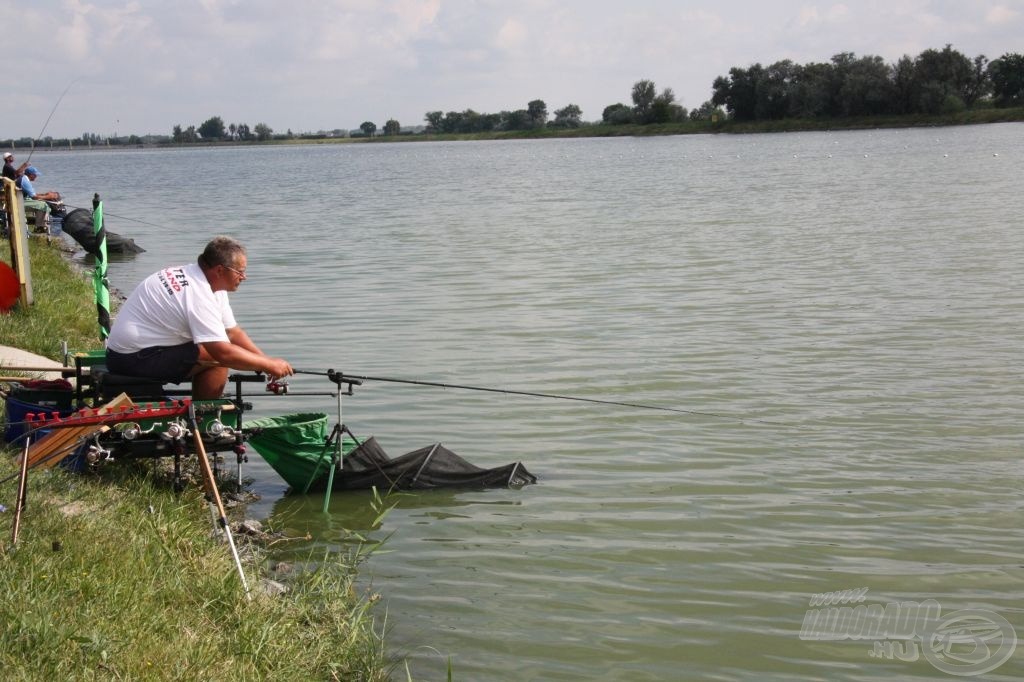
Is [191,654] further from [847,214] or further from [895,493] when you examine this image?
[847,214]

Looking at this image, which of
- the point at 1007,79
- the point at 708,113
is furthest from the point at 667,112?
the point at 1007,79

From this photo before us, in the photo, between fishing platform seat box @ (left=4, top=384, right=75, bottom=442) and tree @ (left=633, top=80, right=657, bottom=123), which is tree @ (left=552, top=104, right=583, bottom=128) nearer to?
tree @ (left=633, top=80, right=657, bottom=123)

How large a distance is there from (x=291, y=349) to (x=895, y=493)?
7.12 meters

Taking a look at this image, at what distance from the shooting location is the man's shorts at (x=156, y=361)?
6.79m

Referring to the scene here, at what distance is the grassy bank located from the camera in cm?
395

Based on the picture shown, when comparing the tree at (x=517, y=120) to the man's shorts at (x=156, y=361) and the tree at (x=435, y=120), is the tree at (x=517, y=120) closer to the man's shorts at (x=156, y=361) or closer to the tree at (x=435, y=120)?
the tree at (x=435, y=120)

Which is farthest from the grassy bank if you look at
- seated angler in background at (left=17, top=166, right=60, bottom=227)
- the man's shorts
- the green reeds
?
seated angler in background at (left=17, top=166, right=60, bottom=227)

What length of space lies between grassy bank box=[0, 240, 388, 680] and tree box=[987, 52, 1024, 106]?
10502 centimetres

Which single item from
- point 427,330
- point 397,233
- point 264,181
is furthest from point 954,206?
point 264,181

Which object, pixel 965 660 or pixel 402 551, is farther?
pixel 402 551

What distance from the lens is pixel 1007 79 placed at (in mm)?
99688

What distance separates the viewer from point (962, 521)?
6.79 meters

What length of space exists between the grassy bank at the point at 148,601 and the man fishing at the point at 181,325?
0.71 m

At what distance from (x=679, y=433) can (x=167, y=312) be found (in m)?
4.03
